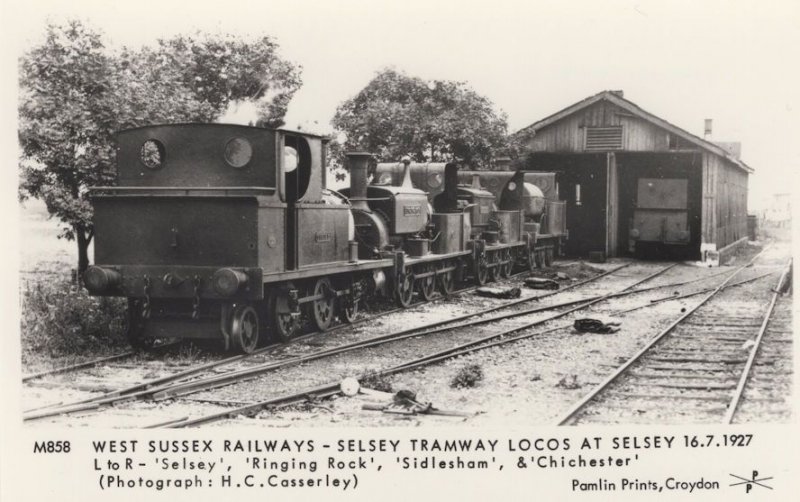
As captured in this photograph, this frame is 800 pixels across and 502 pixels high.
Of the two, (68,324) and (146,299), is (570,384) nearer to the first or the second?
(146,299)

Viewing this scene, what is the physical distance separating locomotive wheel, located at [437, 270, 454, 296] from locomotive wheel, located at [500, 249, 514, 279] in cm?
340

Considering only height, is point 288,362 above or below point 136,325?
below

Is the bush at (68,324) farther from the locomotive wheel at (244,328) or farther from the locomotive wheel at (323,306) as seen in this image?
the locomotive wheel at (323,306)

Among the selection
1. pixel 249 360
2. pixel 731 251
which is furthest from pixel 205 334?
pixel 731 251

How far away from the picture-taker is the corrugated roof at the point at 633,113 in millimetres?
23391

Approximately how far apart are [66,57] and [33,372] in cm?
566

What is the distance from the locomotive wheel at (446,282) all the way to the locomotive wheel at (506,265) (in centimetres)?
340

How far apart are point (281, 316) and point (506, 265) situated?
35.9ft

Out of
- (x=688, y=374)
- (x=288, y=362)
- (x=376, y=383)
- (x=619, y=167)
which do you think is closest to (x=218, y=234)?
(x=288, y=362)

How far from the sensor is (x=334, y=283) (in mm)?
11891

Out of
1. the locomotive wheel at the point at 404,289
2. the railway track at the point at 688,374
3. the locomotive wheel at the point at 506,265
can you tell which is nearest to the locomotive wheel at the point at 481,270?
the locomotive wheel at the point at 506,265

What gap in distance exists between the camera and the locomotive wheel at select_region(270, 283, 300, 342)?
10.1 m

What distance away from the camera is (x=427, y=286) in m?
15.7

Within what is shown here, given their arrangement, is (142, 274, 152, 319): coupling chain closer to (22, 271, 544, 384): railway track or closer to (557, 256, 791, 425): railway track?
(22, 271, 544, 384): railway track
